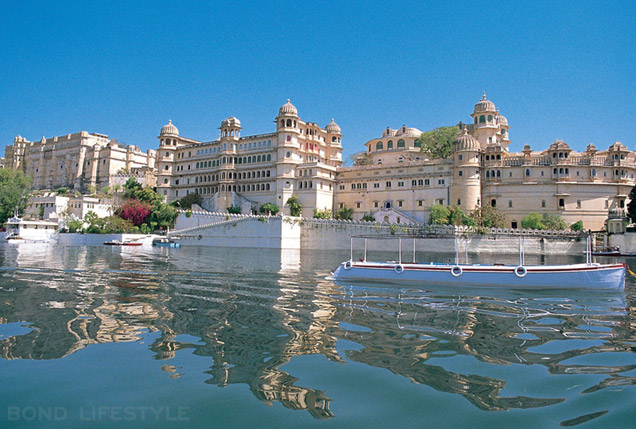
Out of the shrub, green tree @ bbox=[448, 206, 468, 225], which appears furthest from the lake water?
the shrub

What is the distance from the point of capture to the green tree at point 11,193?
69.2 metres

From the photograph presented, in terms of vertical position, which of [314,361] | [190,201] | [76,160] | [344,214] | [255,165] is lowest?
[314,361]

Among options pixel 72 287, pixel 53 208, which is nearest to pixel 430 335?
pixel 72 287

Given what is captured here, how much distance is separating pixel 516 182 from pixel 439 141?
12.6 meters

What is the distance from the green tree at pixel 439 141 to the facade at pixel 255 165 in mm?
13941

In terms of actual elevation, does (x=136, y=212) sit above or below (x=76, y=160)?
below

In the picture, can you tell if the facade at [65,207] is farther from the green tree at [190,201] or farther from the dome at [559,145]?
the dome at [559,145]

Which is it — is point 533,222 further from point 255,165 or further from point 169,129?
point 169,129

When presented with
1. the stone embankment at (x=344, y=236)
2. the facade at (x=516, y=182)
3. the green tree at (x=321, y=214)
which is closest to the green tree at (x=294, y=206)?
the green tree at (x=321, y=214)

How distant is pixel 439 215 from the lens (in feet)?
173

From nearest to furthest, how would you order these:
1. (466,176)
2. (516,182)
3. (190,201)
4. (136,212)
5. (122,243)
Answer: (122,243) → (466,176) → (516,182) → (136,212) → (190,201)

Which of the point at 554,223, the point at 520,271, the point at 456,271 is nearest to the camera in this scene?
the point at 520,271

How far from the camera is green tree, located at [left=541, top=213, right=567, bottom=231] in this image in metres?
53.0

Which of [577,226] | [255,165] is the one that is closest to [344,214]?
[255,165]
